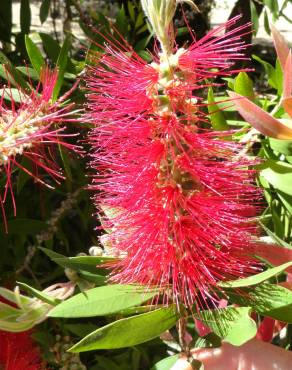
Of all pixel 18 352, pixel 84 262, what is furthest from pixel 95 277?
pixel 18 352

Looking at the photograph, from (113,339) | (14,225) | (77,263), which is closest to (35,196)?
(14,225)

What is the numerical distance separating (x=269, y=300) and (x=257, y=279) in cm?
7

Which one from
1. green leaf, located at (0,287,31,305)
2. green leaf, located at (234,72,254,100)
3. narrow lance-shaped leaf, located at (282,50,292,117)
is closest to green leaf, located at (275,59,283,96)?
green leaf, located at (234,72,254,100)

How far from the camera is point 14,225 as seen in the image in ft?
3.38

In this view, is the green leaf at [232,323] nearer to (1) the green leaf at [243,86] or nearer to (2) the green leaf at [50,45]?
(1) the green leaf at [243,86]

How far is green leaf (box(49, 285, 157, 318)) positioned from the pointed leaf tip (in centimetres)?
24

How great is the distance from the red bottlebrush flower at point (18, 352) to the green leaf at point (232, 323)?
1.15ft

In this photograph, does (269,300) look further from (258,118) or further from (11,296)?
(11,296)

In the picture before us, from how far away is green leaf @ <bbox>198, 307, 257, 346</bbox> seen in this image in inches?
25.5

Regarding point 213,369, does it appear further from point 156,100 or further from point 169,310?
point 156,100

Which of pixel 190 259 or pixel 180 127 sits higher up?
pixel 180 127

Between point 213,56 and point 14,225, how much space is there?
19.8 inches

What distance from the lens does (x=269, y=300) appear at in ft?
2.34

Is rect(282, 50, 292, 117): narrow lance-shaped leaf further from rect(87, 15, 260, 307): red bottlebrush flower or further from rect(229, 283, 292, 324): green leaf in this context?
rect(229, 283, 292, 324): green leaf
